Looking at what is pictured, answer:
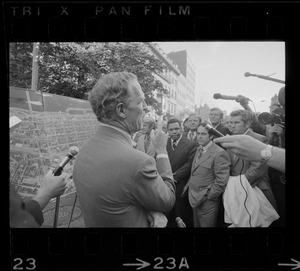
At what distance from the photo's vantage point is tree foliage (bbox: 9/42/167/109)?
2.87 metres

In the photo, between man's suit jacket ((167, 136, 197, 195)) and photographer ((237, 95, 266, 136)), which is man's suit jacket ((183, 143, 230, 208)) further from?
photographer ((237, 95, 266, 136))

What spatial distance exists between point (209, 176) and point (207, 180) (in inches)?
1.9

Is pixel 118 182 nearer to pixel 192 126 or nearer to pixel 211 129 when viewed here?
pixel 192 126

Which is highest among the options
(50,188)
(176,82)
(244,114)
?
(176,82)

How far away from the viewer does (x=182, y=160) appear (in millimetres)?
2889

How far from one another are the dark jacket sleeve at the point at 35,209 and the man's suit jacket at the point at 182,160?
1.46 metres

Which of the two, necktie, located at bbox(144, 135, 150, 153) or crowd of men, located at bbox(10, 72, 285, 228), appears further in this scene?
necktie, located at bbox(144, 135, 150, 153)

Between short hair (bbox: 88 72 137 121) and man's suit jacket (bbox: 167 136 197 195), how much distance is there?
73cm

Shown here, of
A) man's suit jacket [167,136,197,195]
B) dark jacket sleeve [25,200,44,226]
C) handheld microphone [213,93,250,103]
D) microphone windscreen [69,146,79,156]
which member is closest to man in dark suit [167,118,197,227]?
man's suit jacket [167,136,197,195]

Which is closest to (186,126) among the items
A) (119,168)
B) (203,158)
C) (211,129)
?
(211,129)

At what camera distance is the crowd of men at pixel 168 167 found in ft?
9.09

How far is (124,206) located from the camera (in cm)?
278
